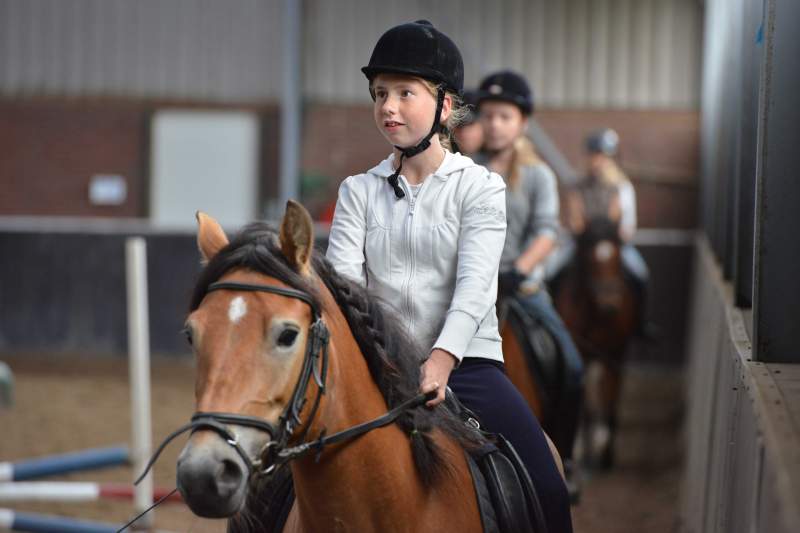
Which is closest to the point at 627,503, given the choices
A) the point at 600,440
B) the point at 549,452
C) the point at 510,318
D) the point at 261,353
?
the point at 600,440

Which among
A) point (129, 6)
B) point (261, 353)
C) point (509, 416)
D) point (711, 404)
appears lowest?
point (711, 404)

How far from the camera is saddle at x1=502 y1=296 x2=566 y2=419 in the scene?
5.90m

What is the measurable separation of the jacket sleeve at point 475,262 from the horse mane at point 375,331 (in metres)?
0.11

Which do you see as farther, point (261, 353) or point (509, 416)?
point (509, 416)

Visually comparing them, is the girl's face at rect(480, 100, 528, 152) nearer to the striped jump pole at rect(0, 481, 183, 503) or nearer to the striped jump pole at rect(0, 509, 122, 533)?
the striped jump pole at rect(0, 481, 183, 503)

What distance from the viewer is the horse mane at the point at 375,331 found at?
2.61 m

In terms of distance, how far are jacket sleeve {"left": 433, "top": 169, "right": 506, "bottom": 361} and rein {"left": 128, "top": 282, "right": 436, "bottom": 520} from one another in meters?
0.39

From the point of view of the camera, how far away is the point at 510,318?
6012mm

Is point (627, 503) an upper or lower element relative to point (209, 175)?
lower

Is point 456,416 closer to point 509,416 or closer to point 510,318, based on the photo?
point 509,416

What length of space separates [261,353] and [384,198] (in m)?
0.85

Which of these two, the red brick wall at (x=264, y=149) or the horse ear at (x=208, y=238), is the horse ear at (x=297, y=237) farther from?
the red brick wall at (x=264, y=149)

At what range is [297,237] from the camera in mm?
2613

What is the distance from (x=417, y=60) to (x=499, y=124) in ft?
9.98
